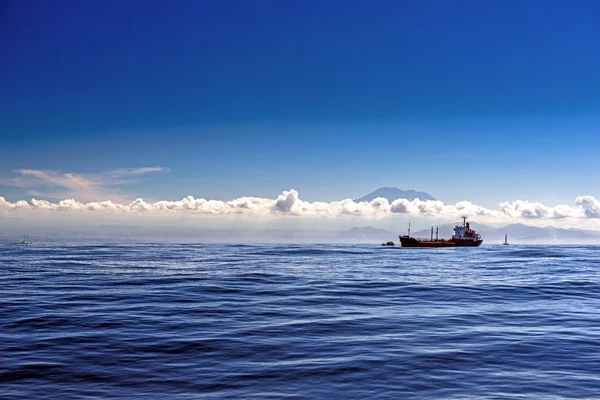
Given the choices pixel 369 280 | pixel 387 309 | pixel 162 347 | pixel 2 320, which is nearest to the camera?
pixel 162 347

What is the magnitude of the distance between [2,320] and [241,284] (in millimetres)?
21694

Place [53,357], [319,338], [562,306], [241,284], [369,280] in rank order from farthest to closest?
[369,280] → [241,284] → [562,306] → [319,338] → [53,357]

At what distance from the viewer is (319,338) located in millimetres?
19828

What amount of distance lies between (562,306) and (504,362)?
59.2 feet

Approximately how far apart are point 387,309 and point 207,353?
14.2 meters

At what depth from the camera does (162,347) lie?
1792 centimetres

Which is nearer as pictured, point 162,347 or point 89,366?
point 89,366

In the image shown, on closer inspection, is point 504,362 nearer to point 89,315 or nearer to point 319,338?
point 319,338

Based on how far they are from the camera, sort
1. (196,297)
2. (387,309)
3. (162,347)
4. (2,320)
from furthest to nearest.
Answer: (196,297)
(387,309)
(2,320)
(162,347)

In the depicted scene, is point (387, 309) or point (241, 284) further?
point (241, 284)

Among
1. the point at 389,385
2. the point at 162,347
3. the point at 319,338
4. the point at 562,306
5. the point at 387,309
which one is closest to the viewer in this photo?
the point at 389,385

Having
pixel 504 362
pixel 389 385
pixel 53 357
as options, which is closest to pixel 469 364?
pixel 504 362

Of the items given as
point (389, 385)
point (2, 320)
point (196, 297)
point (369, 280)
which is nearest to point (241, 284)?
point (196, 297)

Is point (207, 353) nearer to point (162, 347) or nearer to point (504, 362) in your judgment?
point (162, 347)
